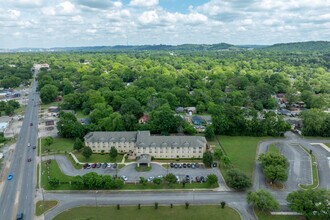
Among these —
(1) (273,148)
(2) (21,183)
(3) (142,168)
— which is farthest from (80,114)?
(1) (273,148)

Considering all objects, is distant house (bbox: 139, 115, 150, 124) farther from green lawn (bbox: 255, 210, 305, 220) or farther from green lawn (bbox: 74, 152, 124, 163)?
green lawn (bbox: 255, 210, 305, 220)

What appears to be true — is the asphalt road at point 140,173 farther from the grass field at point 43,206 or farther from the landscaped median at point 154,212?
the landscaped median at point 154,212

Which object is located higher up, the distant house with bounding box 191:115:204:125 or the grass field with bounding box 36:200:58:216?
the distant house with bounding box 191:115:204:125

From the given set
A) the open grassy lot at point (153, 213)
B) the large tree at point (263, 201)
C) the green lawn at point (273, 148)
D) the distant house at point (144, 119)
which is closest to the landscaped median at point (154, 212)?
the open grassy lot at point (153, 213)

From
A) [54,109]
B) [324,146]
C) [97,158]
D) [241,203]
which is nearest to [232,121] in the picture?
[324,146]

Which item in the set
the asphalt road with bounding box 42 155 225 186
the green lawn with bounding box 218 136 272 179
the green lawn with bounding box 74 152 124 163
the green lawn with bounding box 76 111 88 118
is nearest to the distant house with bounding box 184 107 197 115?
the green lawn with bounding box 218 136 272 179

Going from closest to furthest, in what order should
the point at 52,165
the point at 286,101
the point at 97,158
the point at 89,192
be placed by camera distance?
the point at 89,192 < the point at 52,165 < the point at 97,158 < the point at 286,101

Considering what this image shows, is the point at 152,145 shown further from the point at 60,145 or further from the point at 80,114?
the point at 80,114

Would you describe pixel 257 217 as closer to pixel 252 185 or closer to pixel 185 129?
pixel 252 185
